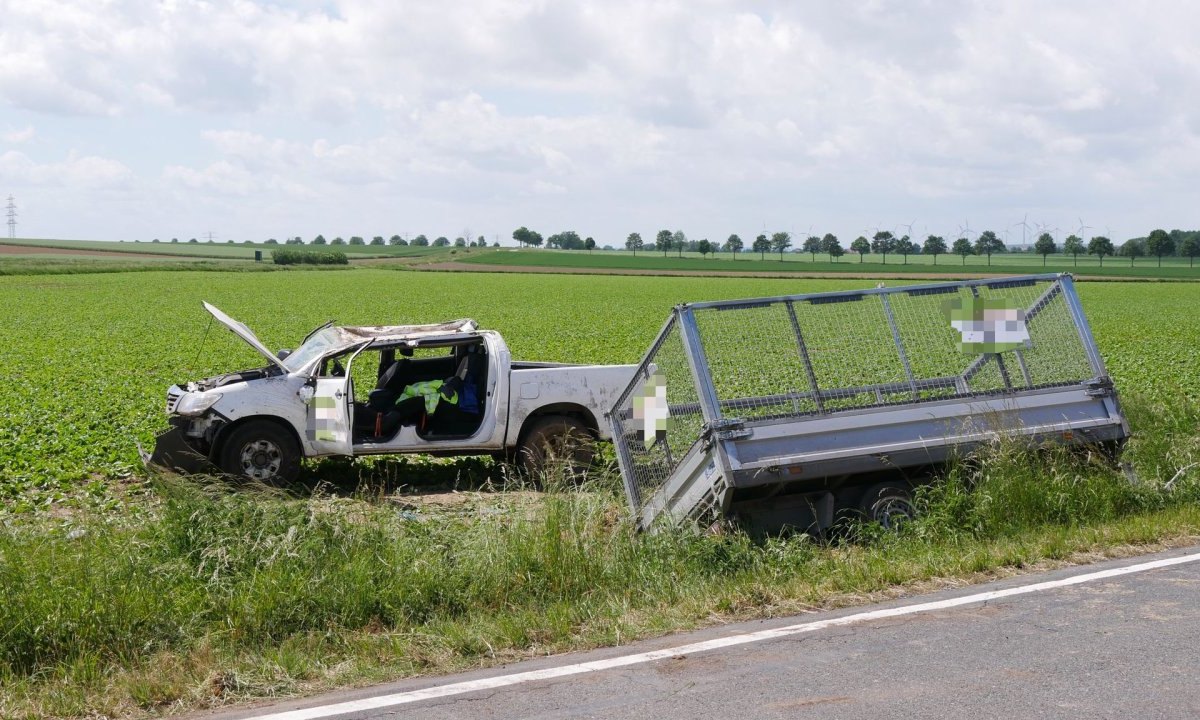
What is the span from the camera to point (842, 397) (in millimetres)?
8398

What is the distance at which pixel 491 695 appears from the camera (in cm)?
473

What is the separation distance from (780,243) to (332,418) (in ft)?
518

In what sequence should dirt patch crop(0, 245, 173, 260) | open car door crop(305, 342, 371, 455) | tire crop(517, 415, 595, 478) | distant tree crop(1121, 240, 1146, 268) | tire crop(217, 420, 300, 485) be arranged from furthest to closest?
distant tree crop(1121, 240, 1146, 268) → dirt patch crop(0, 245, 173, 260) → tire crop(517, 415, 595, 478) → open car door crop(305, 342, 371, 455) → tire crop(217, 420, 300, 485)

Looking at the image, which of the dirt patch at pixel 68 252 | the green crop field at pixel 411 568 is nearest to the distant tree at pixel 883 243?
the dirt patch at pixel 68 252

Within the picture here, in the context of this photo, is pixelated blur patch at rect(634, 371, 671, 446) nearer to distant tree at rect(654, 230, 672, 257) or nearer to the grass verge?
the grass verge

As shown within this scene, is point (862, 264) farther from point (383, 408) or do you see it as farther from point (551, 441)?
point (383, 408)

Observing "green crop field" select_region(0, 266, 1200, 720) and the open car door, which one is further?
the open car door

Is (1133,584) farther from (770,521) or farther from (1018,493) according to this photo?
(770,521)

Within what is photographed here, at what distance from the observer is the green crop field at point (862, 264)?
114088mm

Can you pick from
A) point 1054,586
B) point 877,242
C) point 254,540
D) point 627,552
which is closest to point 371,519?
point 254,540

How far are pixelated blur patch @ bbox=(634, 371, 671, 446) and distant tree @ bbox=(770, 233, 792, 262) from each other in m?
153

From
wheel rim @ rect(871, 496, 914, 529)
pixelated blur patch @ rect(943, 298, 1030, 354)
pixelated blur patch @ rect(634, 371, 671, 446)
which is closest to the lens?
wheel rim @ rect(871, 496, 914, 529)

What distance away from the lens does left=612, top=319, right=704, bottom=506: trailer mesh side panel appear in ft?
26.3

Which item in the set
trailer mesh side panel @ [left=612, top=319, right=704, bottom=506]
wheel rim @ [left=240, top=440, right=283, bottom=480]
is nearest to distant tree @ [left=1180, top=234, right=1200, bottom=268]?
trailer mesh side panel @ [left=612, top=319, right=704, bottom=506]
